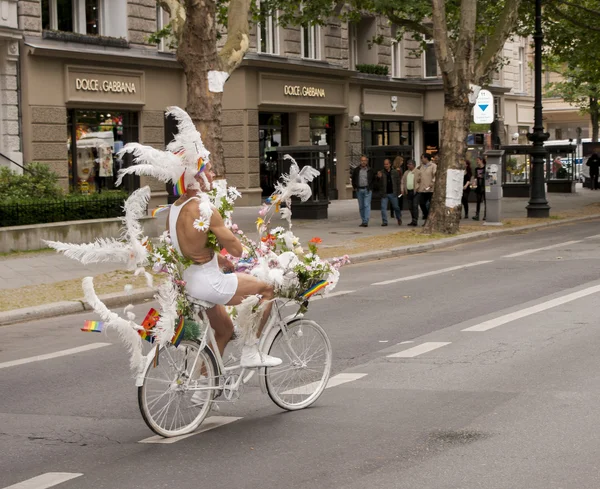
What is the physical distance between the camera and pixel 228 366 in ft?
23.0

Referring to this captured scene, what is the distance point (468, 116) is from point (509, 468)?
18.7 m

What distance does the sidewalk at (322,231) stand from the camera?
619 inches

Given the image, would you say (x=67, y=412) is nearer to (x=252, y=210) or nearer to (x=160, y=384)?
(x=160, y=384)

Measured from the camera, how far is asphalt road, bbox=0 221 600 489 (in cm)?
570

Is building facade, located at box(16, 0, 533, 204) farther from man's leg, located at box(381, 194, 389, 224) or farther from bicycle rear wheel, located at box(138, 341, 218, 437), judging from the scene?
bicycle rear wheel, located at box(138, 341, 218, 437)

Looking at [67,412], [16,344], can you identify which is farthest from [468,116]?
[67,412]

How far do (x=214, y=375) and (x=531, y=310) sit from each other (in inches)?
222

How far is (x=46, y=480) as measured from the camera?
571 cm

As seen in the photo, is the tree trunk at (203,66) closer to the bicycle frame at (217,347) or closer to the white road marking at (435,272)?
the white road marking at (435,272)

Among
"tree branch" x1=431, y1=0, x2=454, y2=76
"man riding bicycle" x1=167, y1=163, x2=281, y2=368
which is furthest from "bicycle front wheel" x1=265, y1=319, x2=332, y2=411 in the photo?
"tree branch" x1=431, y1=0, x2=454, y2=76

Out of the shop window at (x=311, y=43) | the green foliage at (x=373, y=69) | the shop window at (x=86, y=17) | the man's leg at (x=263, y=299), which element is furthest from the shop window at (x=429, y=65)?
the man's leg at (x=263, y=299)

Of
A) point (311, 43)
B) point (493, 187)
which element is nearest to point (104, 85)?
point (311, 43)

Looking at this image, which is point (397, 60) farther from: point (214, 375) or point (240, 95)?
point (214, 375)

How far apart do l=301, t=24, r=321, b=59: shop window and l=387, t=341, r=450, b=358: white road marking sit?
27.2 meters
